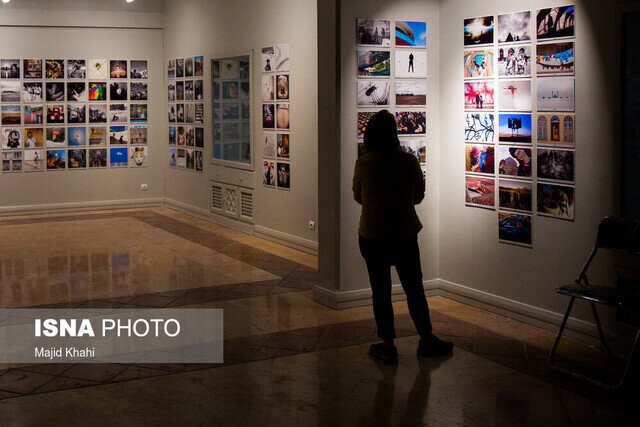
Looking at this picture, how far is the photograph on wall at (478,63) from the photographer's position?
653 centimetres

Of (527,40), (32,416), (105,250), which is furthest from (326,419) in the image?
(105,250)

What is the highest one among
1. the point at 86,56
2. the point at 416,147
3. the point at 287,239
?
the point at 86,56

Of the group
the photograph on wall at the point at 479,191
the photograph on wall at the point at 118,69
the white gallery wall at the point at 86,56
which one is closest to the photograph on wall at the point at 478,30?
the photograph on wall at the point at 479,191

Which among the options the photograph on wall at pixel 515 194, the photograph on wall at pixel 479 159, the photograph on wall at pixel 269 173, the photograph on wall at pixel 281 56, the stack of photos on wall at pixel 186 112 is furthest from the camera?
the stack of photos on wall at pixel 186 112

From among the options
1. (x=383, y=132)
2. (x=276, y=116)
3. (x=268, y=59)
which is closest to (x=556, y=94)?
(x=383, y=132)

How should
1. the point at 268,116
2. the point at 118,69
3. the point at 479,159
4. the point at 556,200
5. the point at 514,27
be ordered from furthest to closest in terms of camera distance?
the point at 118,69 → the point at 268,116 → the point at 479,159 → the point at 514,27 → the point at 556,200

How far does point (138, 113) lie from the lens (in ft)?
44.9

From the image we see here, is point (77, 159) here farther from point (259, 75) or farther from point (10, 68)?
point (259, 75)

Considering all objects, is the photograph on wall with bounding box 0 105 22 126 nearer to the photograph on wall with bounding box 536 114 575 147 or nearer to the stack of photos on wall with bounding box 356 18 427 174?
the stack of photos on wall with bounding box 356 18 427 174

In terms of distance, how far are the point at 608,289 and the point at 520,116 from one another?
170cm

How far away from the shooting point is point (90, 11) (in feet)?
43.1

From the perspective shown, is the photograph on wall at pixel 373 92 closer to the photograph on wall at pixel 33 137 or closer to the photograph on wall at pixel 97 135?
the photograph on wall at pixel 97 135

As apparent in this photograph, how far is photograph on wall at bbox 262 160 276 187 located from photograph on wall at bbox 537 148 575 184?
Result: 468 centimetres

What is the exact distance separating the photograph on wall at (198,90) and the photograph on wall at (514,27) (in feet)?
21.6
